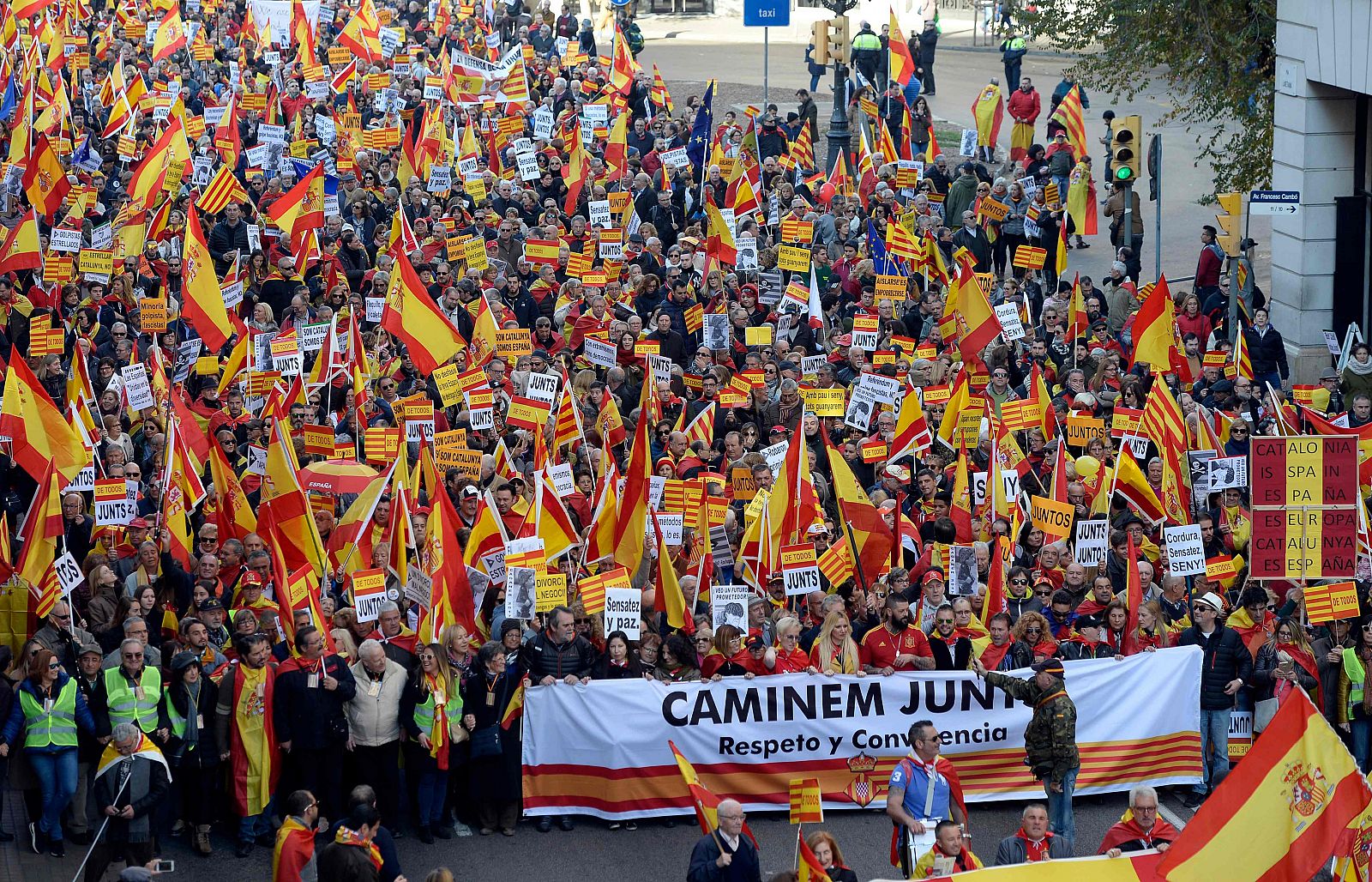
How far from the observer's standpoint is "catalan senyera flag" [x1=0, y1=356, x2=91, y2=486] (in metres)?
15.7

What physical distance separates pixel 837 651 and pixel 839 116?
21474mm

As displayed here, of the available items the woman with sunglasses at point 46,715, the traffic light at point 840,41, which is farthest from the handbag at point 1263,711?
the traffic light at point 840,41

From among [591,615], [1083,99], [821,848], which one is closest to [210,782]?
[591,615]

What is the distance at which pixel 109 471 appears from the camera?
1562cm

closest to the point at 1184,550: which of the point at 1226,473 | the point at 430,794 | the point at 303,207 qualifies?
the point at 1226,473

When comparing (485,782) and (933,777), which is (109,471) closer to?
(485,782)

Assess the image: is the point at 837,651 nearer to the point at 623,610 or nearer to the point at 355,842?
the point at 623,610

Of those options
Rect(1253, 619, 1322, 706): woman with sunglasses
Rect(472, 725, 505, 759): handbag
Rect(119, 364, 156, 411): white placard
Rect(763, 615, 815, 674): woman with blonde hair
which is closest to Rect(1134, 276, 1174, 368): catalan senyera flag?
Rect(1253, 619, 1322, 706): woman with sunglasses

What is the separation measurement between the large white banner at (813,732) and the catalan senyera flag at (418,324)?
590 centimetres

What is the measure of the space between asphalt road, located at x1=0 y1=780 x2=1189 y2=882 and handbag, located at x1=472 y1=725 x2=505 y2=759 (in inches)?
24.6

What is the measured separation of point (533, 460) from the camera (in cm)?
1744

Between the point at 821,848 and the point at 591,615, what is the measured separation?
399 cm

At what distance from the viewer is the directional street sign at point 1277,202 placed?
22000 mm

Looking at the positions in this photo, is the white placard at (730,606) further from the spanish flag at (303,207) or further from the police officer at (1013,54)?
the police officer at (1013,54)
